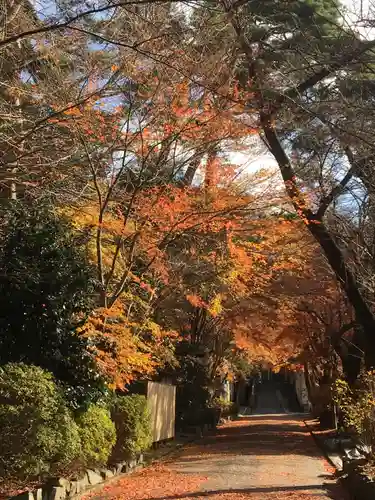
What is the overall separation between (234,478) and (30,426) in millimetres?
5183

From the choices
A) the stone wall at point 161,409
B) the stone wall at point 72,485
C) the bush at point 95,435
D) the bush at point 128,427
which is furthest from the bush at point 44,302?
the stone wall at point 161,409

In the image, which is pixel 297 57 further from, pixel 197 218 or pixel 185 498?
pixel 185 498

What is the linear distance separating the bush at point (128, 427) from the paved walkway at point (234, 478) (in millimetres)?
536

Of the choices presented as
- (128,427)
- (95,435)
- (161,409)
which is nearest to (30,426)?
(95,435)

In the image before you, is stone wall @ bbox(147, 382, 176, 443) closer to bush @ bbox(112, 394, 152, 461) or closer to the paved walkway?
A: the paved walkway

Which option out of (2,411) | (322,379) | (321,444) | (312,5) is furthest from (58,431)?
(322,379)

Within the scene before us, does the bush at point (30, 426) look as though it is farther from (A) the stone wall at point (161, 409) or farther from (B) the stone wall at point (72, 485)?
(A) the stone wall at point (161, 409)

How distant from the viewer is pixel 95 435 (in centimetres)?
995

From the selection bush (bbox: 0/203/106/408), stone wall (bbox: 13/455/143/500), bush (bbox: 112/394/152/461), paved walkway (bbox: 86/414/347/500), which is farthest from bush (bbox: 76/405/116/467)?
bush (bbox: 112/394/152/461)

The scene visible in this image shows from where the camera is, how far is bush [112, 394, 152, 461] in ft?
40.7

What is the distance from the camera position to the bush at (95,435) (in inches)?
378

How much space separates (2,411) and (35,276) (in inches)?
113

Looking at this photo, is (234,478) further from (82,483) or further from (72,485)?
(72,485)

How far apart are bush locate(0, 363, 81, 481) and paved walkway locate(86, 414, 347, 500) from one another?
5.36 ft
